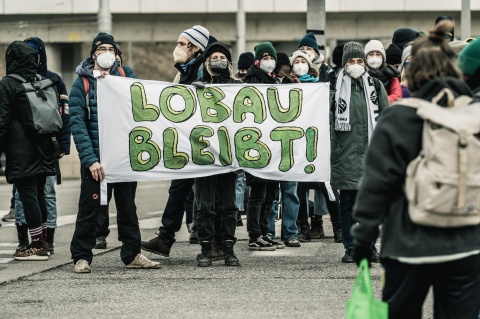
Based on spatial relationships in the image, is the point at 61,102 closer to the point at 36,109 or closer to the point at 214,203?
the point at 36,109

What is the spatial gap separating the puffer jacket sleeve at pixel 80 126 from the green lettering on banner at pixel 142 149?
22.3 inches

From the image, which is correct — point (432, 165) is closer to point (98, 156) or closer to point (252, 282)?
point (252, 282)

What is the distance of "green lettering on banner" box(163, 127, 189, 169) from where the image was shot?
33.1 feet

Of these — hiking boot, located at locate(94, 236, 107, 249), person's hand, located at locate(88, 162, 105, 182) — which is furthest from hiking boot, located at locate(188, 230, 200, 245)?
person's hand, located at locate(88, 162, 105, 182)

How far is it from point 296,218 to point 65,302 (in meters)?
3.91

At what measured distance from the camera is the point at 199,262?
32.2 feet

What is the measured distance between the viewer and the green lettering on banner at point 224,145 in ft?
33.1

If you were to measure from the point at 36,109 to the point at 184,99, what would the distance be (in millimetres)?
1279

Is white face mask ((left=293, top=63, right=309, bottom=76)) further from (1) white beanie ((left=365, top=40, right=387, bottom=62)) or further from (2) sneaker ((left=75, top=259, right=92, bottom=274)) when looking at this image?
(2) sneaker ((left=75, top=259, right=92, bottom=274))

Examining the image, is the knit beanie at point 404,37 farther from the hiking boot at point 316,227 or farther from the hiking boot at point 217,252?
the hiking boot at point 217,252

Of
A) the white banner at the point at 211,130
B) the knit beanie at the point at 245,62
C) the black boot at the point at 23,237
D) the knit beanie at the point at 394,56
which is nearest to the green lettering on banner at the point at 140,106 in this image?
the white banner at the point at 211,130

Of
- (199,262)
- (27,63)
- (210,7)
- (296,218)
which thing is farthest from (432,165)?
(210,7)

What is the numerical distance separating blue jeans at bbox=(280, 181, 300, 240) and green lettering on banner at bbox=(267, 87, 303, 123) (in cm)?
113

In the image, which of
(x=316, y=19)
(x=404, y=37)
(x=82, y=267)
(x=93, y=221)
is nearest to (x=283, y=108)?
(x=93, y=221)
